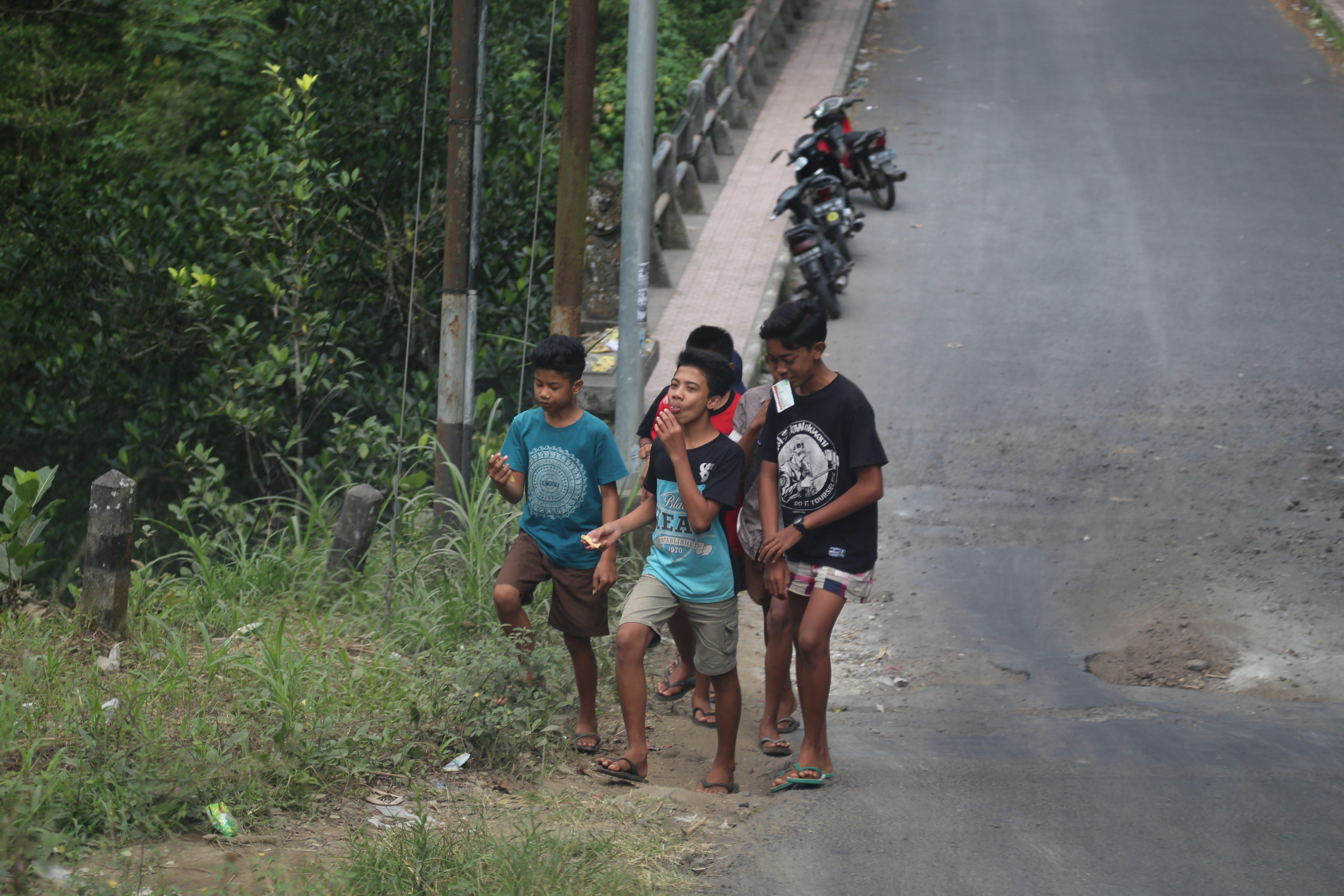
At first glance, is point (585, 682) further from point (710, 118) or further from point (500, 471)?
point (710, 118)

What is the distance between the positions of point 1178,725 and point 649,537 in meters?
3.11

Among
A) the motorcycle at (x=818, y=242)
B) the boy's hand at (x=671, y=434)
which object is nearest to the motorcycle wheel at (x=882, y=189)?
the motorcycle at (x=818, y=242)

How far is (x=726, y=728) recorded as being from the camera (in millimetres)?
4652

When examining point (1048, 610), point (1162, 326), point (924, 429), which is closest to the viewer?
point (1048, 610)

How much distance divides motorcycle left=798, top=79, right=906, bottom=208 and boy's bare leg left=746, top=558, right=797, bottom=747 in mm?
8669

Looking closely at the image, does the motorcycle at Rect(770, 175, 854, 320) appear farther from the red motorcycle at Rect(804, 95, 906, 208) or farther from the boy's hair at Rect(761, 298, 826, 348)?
the boy's hair at Rect(761, 298, 826, 348)

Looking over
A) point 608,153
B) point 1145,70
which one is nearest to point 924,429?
point 608,153

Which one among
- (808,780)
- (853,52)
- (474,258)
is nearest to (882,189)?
(853,52)

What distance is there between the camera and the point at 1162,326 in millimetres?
10969

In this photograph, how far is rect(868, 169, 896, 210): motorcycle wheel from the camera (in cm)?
1384

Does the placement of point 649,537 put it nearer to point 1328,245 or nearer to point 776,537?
point 776,537

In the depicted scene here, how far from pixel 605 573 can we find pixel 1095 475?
5186mm

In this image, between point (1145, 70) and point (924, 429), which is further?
point (1145, 70)

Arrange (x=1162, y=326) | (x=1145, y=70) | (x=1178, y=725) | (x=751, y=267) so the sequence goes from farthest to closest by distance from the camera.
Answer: (x=1145, y=70), (x=751, y=267), (x=1162, y=326), (x=1178, y=725)
